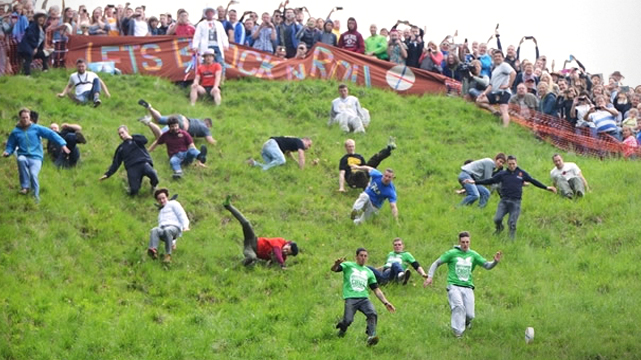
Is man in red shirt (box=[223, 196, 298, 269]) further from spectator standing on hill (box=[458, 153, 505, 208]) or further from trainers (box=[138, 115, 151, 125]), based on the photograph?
trainers (box=[138, 115, 151, 125])

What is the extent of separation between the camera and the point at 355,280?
2092 centimetres

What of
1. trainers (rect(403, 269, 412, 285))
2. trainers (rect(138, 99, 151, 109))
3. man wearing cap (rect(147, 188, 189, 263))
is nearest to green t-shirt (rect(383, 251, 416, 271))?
trainers (rect(403, 269, 412, 285))

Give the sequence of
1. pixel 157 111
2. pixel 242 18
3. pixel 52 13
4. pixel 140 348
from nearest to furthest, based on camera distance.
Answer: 1. pixel 140 348
2. pixel 157 111
3. pixel 52 13
4. pixel 242 18

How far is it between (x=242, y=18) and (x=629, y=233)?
15.6 m

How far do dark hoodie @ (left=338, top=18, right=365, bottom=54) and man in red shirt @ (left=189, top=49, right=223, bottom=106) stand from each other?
470cm

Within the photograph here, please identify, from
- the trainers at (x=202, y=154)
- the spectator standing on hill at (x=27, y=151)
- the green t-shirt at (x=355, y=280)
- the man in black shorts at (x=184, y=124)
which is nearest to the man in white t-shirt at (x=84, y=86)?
the man in black shorts at (x=184, y=124)

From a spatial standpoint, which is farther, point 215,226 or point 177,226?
point 215,226

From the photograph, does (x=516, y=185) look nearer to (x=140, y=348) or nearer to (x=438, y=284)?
(x=438, y=284)

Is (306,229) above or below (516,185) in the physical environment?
below

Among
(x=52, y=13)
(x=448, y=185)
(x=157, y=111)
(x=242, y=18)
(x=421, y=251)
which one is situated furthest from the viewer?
(x=242, y=18)

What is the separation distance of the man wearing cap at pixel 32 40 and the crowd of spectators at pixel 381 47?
3 cm

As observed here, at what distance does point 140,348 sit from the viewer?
826 inches

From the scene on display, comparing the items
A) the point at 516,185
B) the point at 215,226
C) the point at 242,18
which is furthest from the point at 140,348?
the point at 242,18

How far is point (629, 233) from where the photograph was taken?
2705 cm
